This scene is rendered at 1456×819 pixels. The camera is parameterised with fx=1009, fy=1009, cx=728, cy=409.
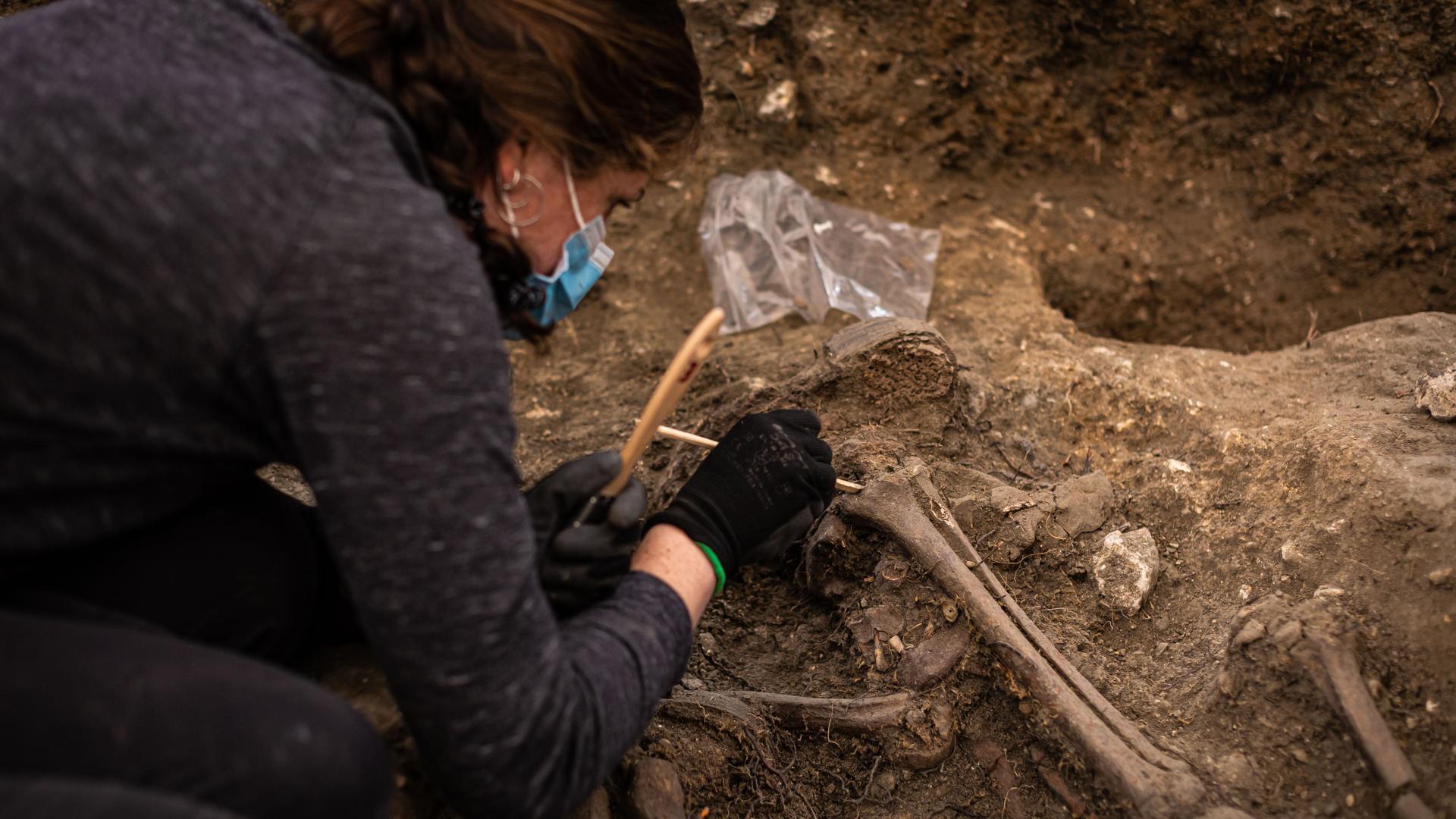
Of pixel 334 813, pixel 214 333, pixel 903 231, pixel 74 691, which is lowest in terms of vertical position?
pixel 903 231

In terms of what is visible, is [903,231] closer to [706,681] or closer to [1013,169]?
[1013,169]

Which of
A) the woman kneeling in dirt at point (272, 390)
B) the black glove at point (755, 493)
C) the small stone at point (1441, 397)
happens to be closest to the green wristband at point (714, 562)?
the black glove at point (755, 493)

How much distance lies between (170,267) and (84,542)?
42cm

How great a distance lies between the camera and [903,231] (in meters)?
3.80

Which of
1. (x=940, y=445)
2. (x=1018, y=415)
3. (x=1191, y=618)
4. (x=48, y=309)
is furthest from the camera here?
(x=1018, y=415)

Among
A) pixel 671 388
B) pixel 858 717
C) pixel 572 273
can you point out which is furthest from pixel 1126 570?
pixel 572 273

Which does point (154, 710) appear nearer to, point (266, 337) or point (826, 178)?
point (266, 337)

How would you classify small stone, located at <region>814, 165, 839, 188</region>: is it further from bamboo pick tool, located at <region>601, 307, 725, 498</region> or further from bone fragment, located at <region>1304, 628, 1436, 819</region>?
bone fragment, located at <region>1304, 628, 1436, 819</region>

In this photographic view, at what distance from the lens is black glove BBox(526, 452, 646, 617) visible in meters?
1.74

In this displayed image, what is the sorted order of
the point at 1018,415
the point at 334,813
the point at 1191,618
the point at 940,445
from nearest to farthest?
the point at 334,813
the point at 1191,618
the point at 940,445
the point at 1018,415

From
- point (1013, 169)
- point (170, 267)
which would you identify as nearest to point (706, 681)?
point (170, 267)

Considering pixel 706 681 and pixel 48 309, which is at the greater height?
pixel 48 309

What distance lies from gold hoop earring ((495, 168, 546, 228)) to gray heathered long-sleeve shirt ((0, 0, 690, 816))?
188mm

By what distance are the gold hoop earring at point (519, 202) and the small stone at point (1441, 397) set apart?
2.07 m
